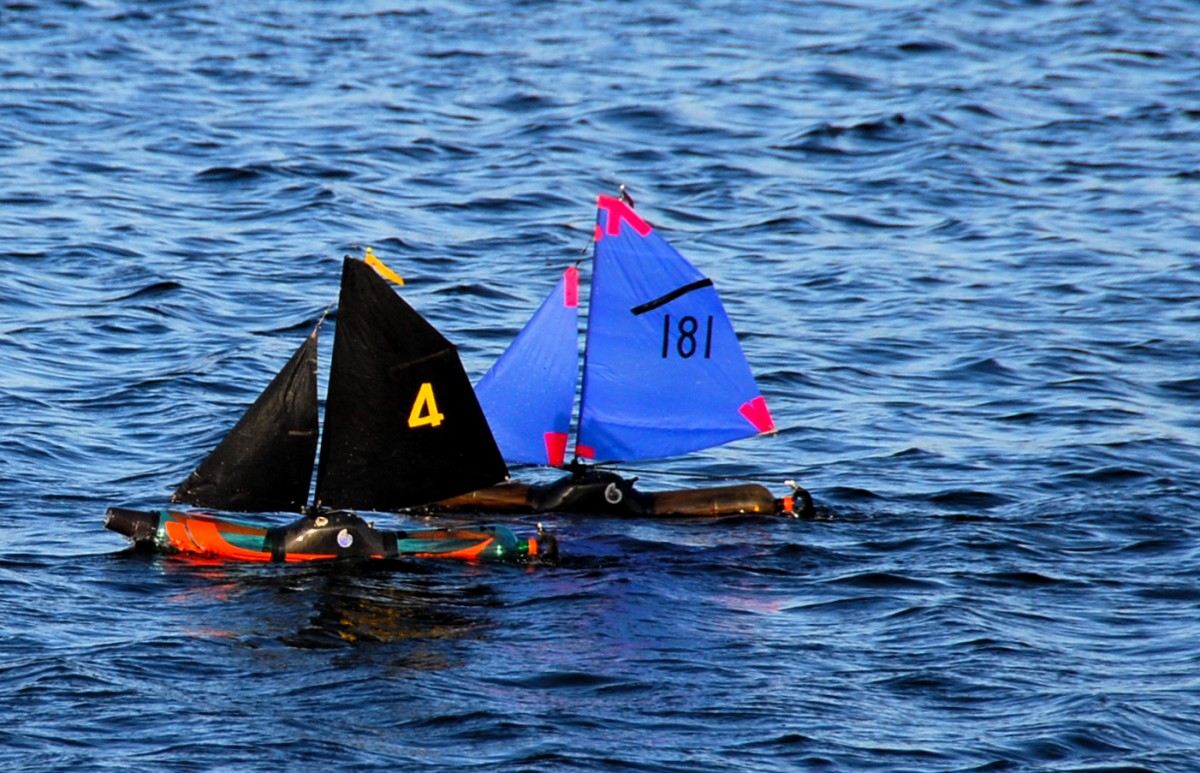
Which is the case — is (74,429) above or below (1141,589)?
above

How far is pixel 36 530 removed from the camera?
18.6 m

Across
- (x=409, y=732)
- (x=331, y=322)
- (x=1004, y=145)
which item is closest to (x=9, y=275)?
(x=331, y=322)

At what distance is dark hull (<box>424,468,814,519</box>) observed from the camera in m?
19.5

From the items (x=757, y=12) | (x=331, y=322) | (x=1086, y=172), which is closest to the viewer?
(x=331, y=322)

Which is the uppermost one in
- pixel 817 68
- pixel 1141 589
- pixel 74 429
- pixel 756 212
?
pixel 817 68

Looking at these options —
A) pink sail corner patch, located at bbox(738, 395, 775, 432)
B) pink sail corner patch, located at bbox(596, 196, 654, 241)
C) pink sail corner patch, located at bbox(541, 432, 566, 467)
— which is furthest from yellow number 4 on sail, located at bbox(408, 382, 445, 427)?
pink sail corner patch, located at bbox(738, 395, 775, 432)

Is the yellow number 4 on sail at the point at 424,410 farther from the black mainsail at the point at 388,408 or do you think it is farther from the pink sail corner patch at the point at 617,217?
the pink sail corner patch at the point at 617,217

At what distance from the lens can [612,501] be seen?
19.5m

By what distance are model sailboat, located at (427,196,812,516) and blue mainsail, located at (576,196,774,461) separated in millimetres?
12

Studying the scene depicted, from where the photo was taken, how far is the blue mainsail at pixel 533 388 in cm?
1991

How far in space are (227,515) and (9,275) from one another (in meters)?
12.8

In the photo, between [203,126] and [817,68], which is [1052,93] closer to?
[817,68]

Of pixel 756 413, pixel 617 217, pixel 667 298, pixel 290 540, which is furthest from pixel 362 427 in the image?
pixel 756 413

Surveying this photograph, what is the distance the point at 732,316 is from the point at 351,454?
13.1 metres
